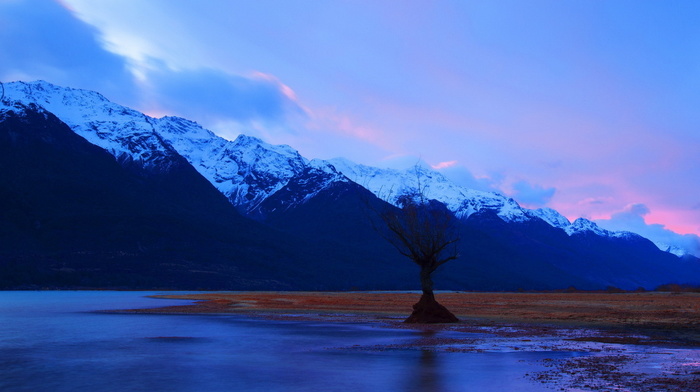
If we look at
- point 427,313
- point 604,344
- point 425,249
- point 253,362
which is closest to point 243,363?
point 253,362

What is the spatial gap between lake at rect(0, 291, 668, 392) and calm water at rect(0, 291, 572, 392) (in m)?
0.03

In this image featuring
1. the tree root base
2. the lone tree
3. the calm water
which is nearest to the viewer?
the calm water

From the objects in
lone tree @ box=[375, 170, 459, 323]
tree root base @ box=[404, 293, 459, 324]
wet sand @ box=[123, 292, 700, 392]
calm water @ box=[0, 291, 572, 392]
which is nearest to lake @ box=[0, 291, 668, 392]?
calm water @ box=[0, 291, 572, 392]

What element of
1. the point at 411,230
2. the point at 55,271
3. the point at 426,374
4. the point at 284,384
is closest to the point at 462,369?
the point at 426,374

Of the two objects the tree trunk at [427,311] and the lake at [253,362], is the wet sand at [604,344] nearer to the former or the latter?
the lake at [253,362]

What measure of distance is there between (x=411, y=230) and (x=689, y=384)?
105ft

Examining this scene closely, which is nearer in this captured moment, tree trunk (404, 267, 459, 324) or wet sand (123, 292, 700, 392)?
wet sand (123, 292, 700, 392)

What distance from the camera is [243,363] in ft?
81.4

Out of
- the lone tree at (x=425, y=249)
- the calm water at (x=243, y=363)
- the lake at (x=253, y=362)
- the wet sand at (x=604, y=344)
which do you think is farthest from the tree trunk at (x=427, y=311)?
the calm water at (x=243, y=363)

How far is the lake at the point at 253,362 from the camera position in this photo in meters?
19.9

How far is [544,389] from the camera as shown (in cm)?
1880

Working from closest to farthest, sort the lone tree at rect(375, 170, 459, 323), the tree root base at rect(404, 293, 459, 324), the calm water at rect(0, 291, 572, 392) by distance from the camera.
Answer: the calm water at rect(0, 291, 572, 392) → the tree root base at rect(404, 293, 459, 324) → the lone tree at rect(375, 170, 459, 323)

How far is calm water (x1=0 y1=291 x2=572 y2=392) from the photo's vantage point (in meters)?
19.8

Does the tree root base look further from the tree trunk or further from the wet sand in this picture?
the wet sand
